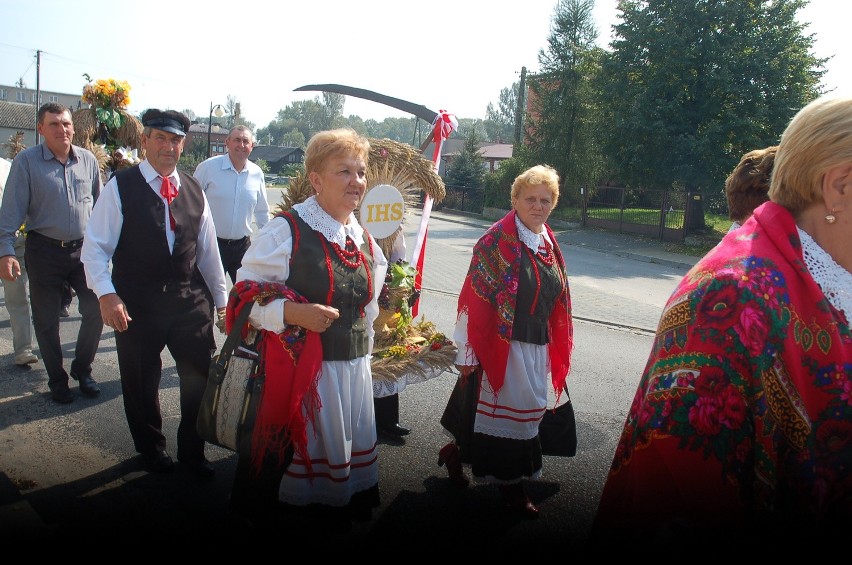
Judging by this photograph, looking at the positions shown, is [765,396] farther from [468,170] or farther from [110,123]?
[468,170]

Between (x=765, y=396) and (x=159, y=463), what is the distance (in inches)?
130

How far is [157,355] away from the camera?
3.78m

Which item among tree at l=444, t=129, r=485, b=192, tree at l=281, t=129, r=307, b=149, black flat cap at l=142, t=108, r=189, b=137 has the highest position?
tree at l=281, t=129, r=307, b=149

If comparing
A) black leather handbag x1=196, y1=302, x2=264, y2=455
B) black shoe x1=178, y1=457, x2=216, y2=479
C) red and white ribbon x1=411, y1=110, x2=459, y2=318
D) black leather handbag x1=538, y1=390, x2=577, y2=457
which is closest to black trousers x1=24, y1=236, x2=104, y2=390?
black shoe x1=178, y1=457, x2=216, y2=479

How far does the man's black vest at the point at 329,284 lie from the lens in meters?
2.75

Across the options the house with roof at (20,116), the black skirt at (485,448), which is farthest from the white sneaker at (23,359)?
the house with roof at (20,116)

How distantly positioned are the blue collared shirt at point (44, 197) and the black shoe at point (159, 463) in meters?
1.95

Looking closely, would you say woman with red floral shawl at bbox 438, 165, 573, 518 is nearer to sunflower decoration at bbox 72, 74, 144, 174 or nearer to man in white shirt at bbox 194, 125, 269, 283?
man in white shirt at bbox 194, 125, 269, 283

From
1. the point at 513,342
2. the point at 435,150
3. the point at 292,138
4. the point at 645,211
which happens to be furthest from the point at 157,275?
the point at 292,138

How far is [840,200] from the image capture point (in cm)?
162

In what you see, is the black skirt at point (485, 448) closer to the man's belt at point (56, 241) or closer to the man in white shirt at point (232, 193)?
the man in white shirt at point (232, 193)

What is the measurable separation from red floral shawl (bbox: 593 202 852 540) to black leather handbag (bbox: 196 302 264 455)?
1.67 metres

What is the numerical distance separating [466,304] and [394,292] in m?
0.93

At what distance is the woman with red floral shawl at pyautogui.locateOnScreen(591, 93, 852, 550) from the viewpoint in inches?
61.8
